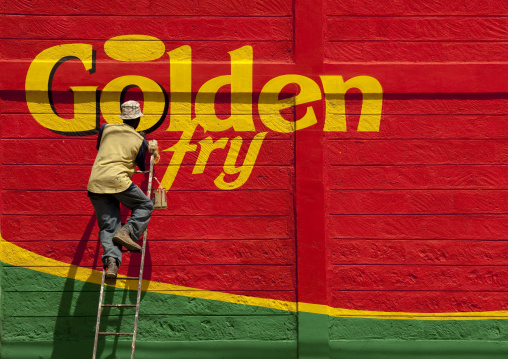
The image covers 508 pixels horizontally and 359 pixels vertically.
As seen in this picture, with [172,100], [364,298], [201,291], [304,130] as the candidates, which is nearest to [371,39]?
[304,130]

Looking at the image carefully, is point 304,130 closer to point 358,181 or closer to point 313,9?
point 358,181

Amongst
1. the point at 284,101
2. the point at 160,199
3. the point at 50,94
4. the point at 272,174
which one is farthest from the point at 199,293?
the point at 50,94

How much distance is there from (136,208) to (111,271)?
0.59 metres

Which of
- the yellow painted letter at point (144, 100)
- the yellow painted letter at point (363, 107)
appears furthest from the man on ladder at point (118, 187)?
the yellow painted letter at point (363, 107)

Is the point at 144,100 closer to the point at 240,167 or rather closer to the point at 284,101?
the point at 240,167

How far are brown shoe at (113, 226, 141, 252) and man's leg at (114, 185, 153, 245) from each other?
6cm

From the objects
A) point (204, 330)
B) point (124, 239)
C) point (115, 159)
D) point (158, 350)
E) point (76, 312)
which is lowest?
point (158, 350)

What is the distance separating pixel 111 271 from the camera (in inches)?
211

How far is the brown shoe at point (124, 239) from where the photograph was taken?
5.45 meters

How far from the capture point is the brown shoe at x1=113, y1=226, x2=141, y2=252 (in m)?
5.45

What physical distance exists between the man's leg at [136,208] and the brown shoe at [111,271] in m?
0.27

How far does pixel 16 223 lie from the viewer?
611 centimetres

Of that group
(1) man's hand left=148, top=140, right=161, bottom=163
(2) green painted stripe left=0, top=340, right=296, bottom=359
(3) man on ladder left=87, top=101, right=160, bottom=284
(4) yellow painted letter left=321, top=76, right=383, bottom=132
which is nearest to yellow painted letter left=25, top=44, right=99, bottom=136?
(3) man on ladder left=87, top=101, right=160, bottom=284

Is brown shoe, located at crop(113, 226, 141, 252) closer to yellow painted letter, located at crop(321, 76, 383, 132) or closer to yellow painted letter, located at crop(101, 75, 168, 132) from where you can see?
yellow painted letter, located at crop(101, 75, 168, 132)
